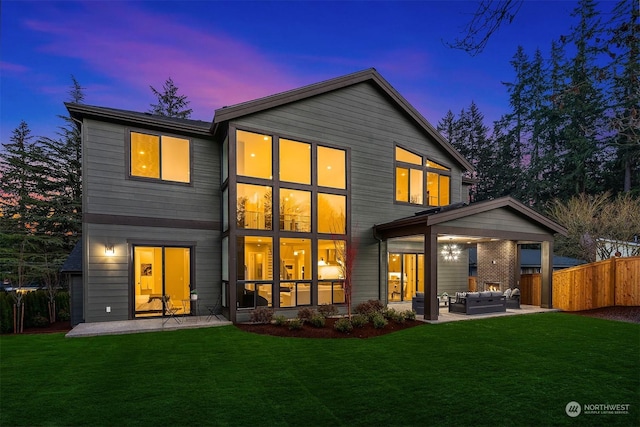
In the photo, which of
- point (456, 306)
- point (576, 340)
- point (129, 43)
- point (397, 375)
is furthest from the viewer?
point (129, 43)

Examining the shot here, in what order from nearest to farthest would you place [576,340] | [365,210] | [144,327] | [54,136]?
[576,340] < [144,327] < [365,210] < [54,136]

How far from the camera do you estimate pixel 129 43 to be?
14.1 m

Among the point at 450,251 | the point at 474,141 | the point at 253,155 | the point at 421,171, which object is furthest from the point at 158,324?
the point at 474,141

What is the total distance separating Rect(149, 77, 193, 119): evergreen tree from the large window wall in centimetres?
2368

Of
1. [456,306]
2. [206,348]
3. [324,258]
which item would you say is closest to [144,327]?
[206,348]

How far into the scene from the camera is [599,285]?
1269 cm

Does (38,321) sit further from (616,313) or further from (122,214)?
(616,313)

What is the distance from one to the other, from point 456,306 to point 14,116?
26.1 meters

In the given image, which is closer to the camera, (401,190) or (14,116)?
(401,190)

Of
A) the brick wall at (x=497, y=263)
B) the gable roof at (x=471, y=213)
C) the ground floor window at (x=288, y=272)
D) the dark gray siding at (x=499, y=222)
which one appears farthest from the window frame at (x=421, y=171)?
the ground floor window at (x=288, y=272)

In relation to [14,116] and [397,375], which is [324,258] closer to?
[397,375]

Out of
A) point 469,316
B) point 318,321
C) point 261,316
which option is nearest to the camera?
point 318,321

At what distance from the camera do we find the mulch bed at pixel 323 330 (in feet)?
28.5

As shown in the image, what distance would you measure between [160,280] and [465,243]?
12.7 metres
